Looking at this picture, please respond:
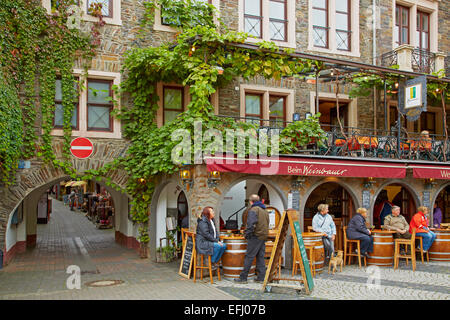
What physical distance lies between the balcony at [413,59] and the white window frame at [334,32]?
3.63ft

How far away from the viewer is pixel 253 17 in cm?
1502

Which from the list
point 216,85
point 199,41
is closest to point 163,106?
point 216,85

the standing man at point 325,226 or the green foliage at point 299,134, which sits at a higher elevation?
the green foliage at point 299,134

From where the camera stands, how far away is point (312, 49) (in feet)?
51.3

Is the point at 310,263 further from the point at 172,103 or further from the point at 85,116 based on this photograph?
the point at 85,116

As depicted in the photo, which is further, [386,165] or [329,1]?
[329,1]

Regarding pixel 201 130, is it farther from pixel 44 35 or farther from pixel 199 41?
pixel 44 35

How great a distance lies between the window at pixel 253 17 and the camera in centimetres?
1491

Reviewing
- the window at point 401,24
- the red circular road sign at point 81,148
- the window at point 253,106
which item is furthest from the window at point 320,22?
the red circular road sign at point 81,148

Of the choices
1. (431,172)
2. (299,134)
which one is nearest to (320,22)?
(299,134)

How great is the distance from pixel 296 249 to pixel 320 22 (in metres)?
9.90

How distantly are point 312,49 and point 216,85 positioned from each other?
3867mm

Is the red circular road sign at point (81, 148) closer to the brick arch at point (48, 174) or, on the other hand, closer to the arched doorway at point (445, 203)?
the brick arch at point (48, 174)

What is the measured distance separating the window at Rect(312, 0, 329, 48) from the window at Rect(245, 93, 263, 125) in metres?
3.04
